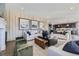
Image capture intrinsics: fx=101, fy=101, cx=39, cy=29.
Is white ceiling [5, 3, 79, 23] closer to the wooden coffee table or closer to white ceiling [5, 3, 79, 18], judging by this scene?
white ceiling [5, 3, 79, 18]

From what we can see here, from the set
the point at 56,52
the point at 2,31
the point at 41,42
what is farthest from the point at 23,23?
the point at 56,52

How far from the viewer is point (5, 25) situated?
89.7 inches

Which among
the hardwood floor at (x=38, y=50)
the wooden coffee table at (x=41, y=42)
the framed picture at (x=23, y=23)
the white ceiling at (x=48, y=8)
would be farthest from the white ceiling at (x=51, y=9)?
the hardwood floor at (x=38, y=50)

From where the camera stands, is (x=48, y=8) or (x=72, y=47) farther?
(x=48, y=8)

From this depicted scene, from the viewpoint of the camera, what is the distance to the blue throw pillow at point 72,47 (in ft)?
7.00

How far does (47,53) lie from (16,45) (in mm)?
733

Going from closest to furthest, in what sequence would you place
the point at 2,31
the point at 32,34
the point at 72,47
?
the point at 72,47 → the point at 2,31 → the point at 32,34

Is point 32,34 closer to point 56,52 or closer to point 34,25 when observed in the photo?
point 34,25

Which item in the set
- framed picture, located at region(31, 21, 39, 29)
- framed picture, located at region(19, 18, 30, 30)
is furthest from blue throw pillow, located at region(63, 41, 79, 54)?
framed picture, located at region(19, 18, 30, 30)

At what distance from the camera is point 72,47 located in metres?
2.15

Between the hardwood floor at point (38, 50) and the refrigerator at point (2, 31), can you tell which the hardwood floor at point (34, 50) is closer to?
the hardwood floor at point (38, 50)

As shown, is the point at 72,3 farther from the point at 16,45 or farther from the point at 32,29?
the point at 16,45

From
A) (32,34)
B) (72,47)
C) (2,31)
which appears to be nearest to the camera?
(72,47)

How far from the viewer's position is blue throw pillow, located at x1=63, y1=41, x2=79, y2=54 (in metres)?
2.13
